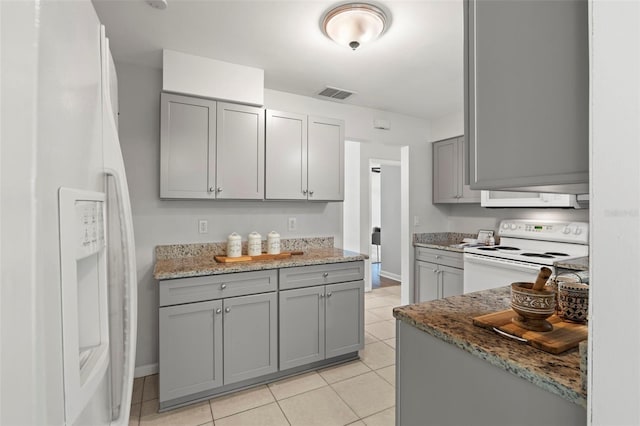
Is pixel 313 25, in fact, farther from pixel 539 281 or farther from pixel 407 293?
pixel 407 293

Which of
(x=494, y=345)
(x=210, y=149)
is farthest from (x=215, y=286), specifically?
(x=494, y=345)

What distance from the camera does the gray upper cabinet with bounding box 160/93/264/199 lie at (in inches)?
96.0

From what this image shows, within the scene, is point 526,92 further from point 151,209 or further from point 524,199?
point 524,199

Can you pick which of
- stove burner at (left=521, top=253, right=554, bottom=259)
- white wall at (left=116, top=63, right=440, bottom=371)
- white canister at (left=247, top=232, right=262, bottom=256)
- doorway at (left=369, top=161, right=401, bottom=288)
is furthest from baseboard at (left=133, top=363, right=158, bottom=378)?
doorway at (left=369, top=161, right=401, bottom=288)

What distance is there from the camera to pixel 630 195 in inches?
21.4

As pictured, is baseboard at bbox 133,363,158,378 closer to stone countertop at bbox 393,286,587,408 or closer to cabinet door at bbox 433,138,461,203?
stone countertop at bbox 393,286,587,408

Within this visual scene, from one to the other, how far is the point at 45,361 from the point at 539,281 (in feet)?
4.18

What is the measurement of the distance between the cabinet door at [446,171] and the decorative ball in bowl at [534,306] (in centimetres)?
308

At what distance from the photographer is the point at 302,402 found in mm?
2227

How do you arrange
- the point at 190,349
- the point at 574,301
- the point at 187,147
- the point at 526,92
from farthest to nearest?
the point at 187,147 < the point at 190,349 < the point at 574,301 < the point at 526,92

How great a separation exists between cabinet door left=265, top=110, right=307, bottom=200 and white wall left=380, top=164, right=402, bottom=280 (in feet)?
11.0

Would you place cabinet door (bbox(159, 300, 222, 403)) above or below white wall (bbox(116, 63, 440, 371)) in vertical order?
below

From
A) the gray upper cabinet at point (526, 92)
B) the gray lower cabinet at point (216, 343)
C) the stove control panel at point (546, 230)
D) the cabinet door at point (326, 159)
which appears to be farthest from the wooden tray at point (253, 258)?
the stove control panel at point (546, 230)

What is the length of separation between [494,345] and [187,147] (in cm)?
239
